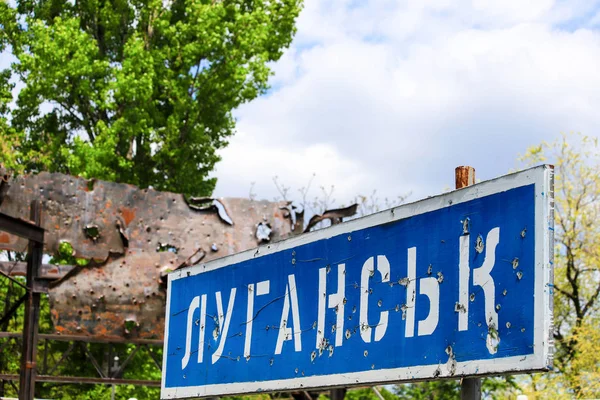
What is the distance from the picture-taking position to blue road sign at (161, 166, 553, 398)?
9.31 ft

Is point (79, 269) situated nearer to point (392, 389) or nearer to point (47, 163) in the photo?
point (47, 163)

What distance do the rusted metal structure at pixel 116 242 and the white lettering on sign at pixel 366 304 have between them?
40.2ft

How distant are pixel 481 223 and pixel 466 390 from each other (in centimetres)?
55

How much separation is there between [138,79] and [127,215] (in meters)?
9.70

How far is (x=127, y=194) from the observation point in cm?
1811

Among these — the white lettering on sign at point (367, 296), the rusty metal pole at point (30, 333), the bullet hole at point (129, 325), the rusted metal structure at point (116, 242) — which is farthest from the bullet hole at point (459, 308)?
the bullet hole at point (129, 325)

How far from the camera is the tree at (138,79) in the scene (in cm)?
2636

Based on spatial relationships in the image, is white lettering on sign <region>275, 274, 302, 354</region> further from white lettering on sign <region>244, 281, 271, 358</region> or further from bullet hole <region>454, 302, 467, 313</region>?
bullet hole <region>454, 302, 467, 313</region>

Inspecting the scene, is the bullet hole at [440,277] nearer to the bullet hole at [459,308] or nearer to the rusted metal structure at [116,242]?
the bullet hole at [459,308]

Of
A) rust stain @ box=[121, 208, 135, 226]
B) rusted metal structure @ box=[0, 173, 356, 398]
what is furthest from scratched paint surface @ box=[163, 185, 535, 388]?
rust stain @ box=[121, 208, 135, 226]

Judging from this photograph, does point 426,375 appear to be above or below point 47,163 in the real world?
below

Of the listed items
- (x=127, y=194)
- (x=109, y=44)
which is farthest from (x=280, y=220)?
(x=109, y=44)

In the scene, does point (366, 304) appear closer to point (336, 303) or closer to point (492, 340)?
point (336, 303)

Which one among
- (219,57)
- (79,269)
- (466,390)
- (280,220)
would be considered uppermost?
(219,57)
